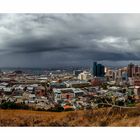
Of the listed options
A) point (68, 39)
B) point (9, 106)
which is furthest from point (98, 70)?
point (9, 106)

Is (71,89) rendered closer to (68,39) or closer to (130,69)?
(68,39)

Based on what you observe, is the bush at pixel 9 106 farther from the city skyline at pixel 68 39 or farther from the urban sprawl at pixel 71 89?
the city skyline at pixel 68 39

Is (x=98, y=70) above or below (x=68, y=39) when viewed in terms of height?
below

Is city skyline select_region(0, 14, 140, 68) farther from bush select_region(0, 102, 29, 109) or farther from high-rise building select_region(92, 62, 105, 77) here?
bush select_region(0, 102, 29, 109)

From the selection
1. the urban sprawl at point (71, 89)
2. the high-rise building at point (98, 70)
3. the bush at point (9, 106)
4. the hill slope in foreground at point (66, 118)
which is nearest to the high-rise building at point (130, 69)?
the urban sprawl at point (71, 89)

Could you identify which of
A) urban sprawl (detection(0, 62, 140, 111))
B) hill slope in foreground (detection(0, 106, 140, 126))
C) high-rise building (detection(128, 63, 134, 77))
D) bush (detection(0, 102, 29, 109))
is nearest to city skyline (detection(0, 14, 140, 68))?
high-rise building (detection(128, 63, 134, 77))
